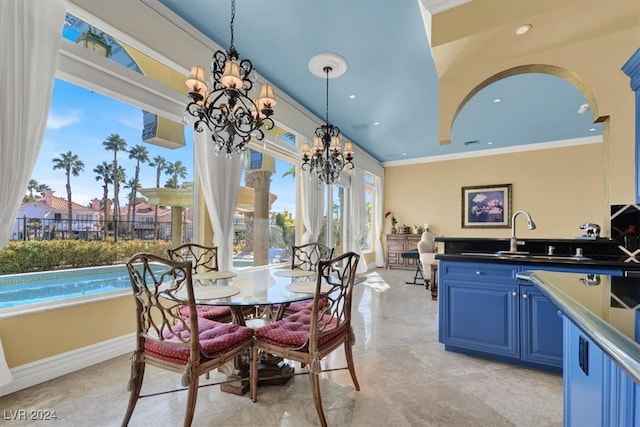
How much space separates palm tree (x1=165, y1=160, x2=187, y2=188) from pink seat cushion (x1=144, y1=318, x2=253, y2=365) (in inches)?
73.8

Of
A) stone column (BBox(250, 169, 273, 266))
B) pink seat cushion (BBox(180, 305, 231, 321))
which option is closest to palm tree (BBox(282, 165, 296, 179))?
stone column (BBox(250, 169, 273, 266))

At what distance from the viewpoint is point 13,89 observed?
1.88 meters

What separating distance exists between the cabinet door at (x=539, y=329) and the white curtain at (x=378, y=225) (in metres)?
5.90

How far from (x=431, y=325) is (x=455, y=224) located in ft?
15.9

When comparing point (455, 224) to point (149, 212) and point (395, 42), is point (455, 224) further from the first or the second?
point (149, 212)

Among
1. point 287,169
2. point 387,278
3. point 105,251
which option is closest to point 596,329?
point 105,251

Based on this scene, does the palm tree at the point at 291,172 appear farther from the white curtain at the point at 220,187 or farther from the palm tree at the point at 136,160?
the palm tree at the point at 136,160

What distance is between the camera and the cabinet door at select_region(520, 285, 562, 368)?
233cm

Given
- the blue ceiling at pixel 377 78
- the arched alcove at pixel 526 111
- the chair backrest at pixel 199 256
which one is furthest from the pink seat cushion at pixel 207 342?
the arched alcove at pixel 526 111

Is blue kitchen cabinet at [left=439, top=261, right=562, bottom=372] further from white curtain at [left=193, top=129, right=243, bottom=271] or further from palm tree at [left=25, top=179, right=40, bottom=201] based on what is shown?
palm tree at [left=25, top=179, right=40, bottom=201]

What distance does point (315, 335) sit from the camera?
5.84 ft

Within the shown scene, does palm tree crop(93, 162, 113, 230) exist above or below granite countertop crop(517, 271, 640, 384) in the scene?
above

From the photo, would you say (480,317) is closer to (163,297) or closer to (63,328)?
(163,297)

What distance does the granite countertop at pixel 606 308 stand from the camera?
2.11ft
